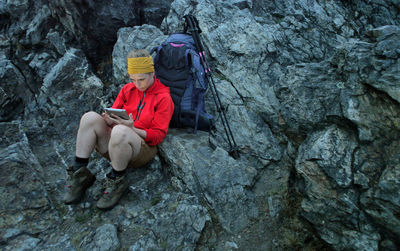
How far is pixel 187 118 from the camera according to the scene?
224 inches

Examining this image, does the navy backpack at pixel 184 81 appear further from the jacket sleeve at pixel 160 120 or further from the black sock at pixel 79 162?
the black sock at pixel 79 162

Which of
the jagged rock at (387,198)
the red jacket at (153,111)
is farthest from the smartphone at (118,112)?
the jagged rock at (387,198)

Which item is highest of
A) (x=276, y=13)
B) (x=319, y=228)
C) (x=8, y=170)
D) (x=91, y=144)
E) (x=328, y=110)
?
(x=276, y=13)


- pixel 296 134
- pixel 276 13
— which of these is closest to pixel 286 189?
pixel 296 134

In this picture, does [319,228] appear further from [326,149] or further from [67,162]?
[67,162]

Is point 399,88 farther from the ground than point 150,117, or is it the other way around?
point 399,88

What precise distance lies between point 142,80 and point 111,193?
7.00 ft

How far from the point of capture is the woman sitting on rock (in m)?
4.35

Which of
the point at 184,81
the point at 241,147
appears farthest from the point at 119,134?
the point at 241,147

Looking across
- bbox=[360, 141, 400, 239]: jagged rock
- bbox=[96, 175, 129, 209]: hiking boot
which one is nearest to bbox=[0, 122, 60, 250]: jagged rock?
bbox=[96, 175, 129, 209]: hiking boot

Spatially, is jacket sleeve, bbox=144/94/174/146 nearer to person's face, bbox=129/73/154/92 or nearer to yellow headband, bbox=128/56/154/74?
person's face, bbox=129/73/154/92

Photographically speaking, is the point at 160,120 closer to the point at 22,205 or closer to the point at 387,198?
the point at 22,205

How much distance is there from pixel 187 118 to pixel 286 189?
2.53 m

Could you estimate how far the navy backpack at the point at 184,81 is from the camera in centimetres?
553
